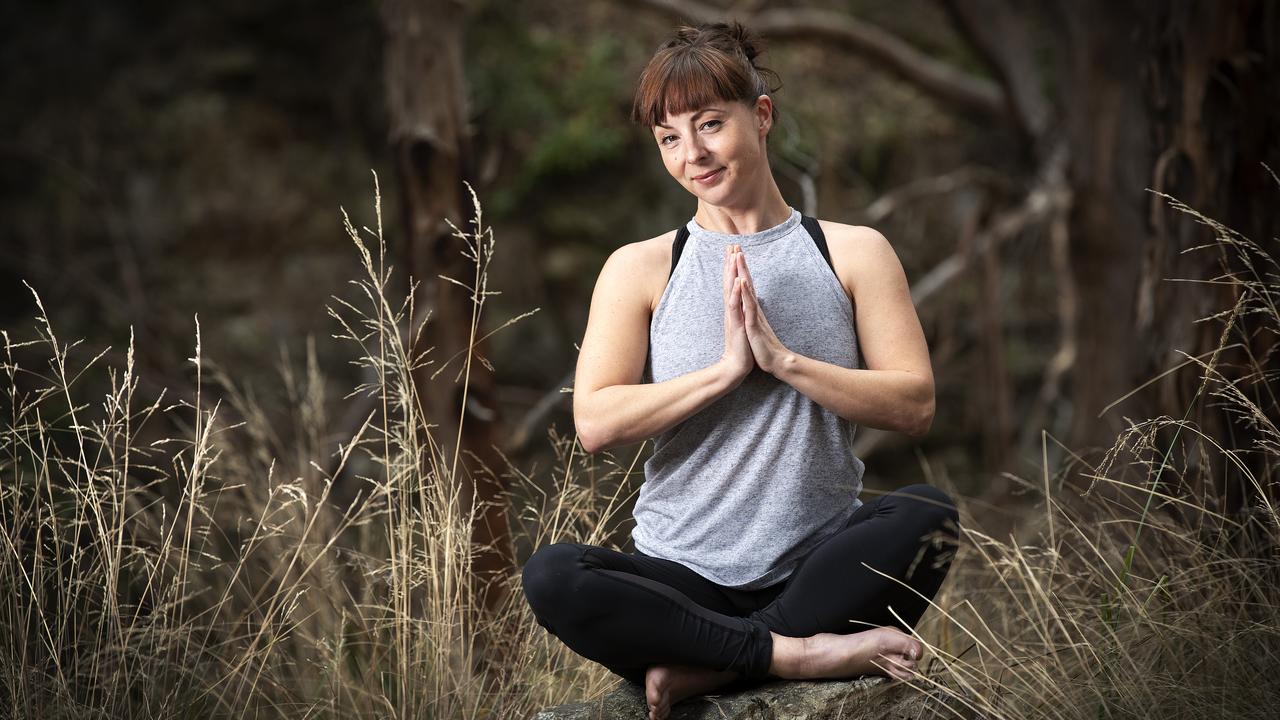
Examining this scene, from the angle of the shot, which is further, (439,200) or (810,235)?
(439,200)

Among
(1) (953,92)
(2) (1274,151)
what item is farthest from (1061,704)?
(1) (953,92)

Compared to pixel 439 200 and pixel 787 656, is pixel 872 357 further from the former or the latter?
pixel 439 200

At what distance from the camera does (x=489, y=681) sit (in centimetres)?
294

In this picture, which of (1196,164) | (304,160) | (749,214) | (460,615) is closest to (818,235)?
(749,214)

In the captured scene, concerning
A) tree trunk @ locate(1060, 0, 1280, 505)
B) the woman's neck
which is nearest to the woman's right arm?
the woman's neck

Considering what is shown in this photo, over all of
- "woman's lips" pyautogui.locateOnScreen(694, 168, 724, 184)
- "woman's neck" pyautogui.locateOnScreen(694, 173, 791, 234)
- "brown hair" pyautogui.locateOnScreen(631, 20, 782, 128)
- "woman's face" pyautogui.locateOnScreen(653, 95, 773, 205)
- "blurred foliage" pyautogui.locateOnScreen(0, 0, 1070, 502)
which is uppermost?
"brown hair" pyautogui.locateOnScreen(631, 20, 782, 128)

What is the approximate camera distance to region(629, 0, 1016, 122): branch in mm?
5625

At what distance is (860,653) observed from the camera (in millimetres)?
1861

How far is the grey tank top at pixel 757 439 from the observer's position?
1.92 meters

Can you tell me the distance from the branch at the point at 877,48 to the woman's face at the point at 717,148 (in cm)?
352

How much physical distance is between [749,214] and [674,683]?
815mm

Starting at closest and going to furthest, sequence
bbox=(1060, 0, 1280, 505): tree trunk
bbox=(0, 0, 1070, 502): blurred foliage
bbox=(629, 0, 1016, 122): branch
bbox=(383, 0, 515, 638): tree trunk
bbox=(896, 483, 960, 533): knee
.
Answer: bbox=(896, 483, 960, 533): knee → bbox=(1060, 0, 1280, 505): tree trunk → bbox=(383, 0, 515, 638): tree trunk → bbox=(629, 0, 1016, 122): branch → bbox=(0, 0, 1070, 502): blurred foliage

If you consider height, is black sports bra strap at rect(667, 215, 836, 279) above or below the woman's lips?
below

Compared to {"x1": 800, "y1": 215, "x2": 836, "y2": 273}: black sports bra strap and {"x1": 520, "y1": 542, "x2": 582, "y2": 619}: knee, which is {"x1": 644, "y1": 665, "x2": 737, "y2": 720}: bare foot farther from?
{"x1": 800, "y1": 215, "x2": 836, "y2": 273}: black sports bra strap
